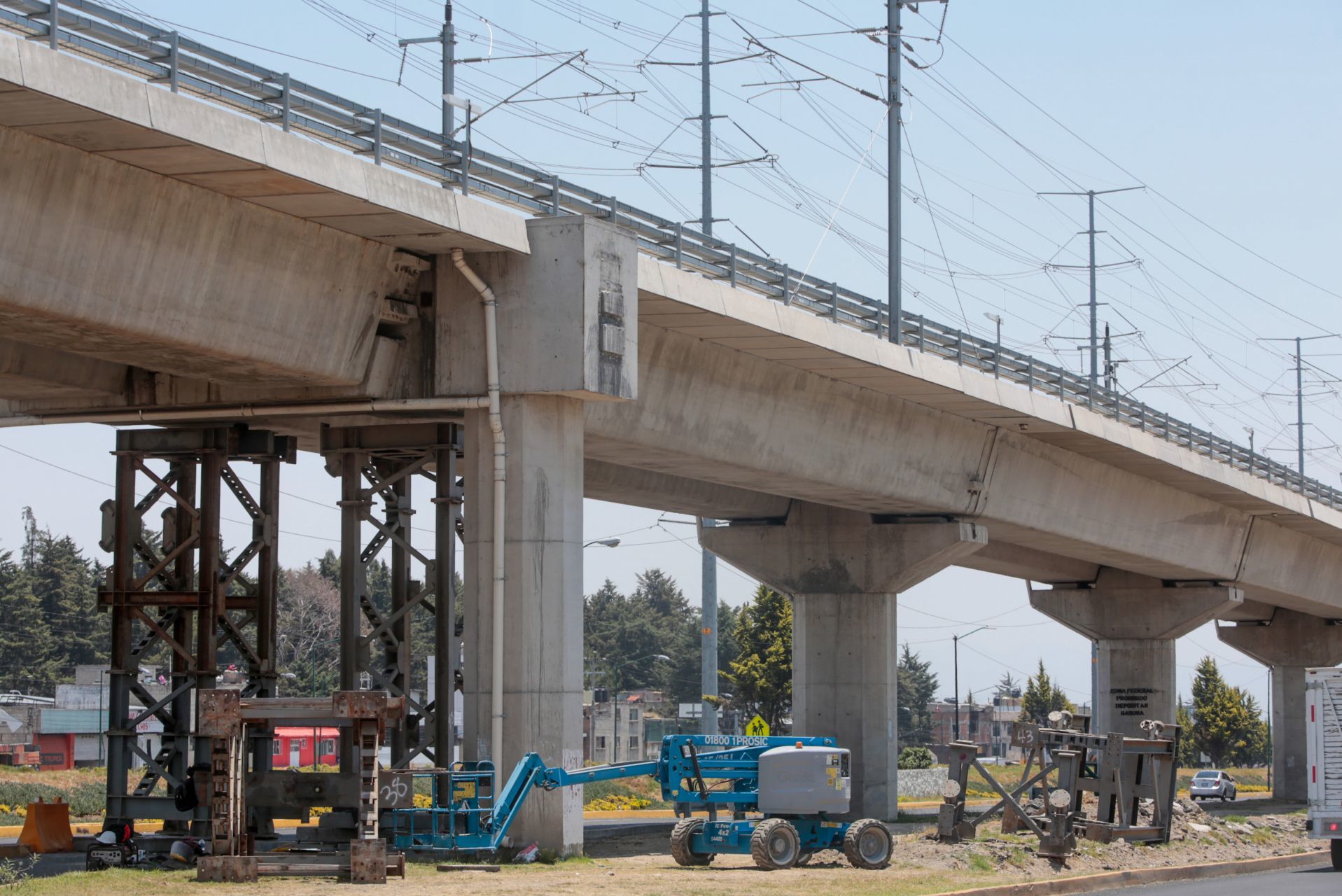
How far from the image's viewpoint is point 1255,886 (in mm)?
22391

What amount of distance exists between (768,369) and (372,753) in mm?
13513

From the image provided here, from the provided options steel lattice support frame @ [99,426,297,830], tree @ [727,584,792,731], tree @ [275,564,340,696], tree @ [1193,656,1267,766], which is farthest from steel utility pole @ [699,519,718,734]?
tree @ [1193,656,1267,766]

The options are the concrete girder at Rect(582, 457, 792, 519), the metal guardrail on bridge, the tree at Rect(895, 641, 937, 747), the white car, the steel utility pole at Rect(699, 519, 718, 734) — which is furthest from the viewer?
the tree at Rect(895, 641, 937, 747)

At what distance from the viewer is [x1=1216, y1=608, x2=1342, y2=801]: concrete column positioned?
222 feet

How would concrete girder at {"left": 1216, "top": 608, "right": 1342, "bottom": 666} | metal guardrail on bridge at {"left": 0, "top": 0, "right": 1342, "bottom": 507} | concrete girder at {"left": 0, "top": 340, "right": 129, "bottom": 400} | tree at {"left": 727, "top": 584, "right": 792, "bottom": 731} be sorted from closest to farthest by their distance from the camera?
metal guardrail on bridge at {"left": 0, "top": 0, "right": 1342, "bottom": 507}, concrete girder at {"left": 0, "top": 340, "right": 129, "bottom": 400}, concrete girder at {"left": 1216, "top": 608, "right": 1342, "bottom": 666}, tree at {"left": 727, "top": 584, "right": 792, "bottom": 731}

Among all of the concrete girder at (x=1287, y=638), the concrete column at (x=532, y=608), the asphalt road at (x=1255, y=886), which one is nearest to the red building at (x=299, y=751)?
the concrete girder at (x=1287, y=638)

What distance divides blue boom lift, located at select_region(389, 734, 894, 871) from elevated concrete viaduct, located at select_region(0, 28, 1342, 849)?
943 mm

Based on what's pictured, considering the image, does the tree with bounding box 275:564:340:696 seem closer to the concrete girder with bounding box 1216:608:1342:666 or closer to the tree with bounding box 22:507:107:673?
the tree with bounding box 22:507:107:673

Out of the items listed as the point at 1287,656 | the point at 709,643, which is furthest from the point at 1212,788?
the point at 709,643

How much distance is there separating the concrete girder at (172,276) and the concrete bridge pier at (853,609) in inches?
715

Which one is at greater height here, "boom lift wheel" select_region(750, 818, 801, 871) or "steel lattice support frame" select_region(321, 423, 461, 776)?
"steel lattice support frame" select_region(321, 423, 461, 776)

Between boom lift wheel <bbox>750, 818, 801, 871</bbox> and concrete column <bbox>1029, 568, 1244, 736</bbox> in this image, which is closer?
boom lift wheel <bbox>750, 818, 801, 871</bbox>

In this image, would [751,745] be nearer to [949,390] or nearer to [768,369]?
[768,369]

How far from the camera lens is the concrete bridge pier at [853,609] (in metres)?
38.9
